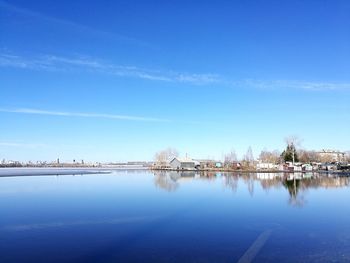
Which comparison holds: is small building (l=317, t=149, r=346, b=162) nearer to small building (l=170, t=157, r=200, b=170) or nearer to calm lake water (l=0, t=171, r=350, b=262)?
small building (l=170, t=157, r=200, b=170)

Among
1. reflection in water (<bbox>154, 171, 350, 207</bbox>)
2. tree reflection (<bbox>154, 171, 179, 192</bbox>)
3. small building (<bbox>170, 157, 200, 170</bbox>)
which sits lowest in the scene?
reflection in water (<bbox>154, 171, 350, 207</bbox>)

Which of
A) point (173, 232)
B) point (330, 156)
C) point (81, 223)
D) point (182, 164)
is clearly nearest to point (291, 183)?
point (173, 232)

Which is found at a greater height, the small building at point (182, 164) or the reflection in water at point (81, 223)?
the small building at point (182, 164)

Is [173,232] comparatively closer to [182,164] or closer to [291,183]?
[291,183]

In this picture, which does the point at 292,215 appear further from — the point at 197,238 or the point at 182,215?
the point at 197,238

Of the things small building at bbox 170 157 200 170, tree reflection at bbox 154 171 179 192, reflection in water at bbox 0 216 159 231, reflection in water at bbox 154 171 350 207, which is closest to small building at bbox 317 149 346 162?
small building at bbox 170 157 200 170

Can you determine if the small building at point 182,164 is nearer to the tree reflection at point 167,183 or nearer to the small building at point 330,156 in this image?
the tree reflection at point 167,183

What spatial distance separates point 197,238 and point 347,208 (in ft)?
38.5

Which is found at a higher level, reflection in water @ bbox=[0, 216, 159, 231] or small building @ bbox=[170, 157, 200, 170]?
small building @ bbox=[170, 157, 200, 170]

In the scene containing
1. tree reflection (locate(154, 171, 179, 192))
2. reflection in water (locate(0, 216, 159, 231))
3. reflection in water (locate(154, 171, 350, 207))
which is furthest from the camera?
tree reflection (locate(154, 171, 179, 192))

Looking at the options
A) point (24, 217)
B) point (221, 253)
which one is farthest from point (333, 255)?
point (24, 217)

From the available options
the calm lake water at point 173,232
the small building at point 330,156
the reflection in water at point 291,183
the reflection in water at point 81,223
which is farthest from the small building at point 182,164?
the reflection in water at point 81,223

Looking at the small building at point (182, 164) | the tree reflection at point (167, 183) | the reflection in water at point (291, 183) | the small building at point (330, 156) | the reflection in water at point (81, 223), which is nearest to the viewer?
the reflection in water at point (81, 223)

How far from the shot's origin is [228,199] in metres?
24.3
